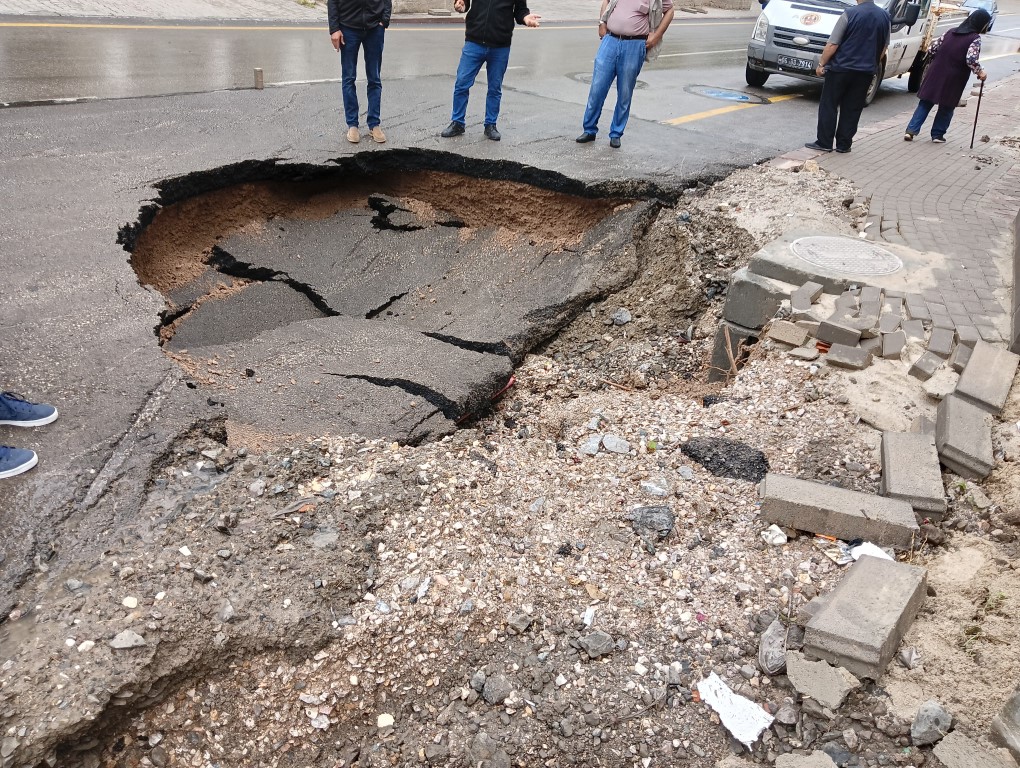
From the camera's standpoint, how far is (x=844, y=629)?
2.58 meters

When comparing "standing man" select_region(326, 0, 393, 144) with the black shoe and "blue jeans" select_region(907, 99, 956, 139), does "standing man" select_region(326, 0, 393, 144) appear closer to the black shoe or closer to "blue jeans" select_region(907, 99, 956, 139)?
the black shoe

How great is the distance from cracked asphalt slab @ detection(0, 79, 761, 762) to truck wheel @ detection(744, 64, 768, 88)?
A: 4950mm

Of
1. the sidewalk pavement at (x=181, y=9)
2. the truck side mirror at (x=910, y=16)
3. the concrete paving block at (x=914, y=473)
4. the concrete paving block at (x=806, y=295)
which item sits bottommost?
the concrete paving block at (x=914, y=473)

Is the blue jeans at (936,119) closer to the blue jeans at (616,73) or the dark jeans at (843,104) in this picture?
the dark jeans at (843,104)

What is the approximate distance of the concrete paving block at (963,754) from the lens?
7.29 feet

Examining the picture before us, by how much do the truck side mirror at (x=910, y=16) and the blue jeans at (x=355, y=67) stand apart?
9.49 metres

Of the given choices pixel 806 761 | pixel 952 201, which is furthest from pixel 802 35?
pixel 806 761

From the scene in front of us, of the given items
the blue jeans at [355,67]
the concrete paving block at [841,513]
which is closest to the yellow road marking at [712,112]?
the blue jeans at [355,67]

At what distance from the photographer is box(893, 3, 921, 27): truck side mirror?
11984 millimetres

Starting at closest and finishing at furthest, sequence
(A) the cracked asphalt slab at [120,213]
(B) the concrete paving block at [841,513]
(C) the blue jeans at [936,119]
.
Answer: (A) the cracked asphalt slab at [120,213] → (B) the concrete paving block at [841,513] → (C) the blue jeans at [936,119]

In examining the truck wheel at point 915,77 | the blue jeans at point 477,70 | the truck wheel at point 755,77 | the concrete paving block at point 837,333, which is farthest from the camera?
the truck wheel at point 915,77

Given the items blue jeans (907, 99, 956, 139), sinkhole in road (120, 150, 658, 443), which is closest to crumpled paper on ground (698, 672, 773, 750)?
sinkhole in road (120, 150, 658, 443)

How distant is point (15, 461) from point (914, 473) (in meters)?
4.03

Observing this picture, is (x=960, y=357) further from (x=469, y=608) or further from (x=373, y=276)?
(x=373, y=276)
